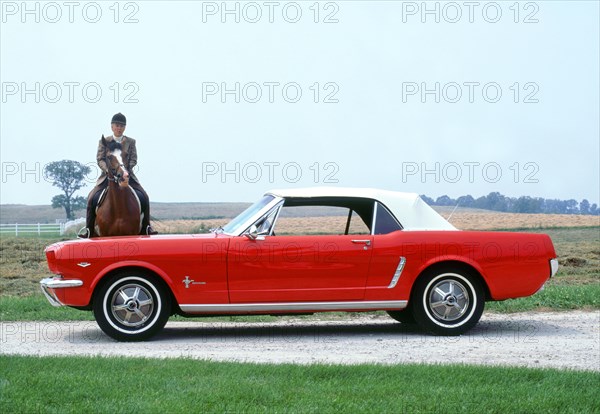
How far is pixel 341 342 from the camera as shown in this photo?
36.0 ft

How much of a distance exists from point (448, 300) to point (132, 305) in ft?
12.5

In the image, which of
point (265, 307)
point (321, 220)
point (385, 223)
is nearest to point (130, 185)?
point (321, 220)

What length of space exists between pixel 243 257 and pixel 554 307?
5940 mm

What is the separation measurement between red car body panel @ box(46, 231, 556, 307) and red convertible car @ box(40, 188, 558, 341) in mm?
12

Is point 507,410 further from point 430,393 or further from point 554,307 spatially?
point 554,307

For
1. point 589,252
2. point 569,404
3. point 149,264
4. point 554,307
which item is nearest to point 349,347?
point 149,264

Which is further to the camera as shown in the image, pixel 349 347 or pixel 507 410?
pixel 349 347

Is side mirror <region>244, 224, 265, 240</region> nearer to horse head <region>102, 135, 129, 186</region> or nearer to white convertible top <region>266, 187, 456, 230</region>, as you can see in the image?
white convertible top <region>266, 187, 456, 230</region>

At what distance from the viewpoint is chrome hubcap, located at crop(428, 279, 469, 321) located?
1141 cm

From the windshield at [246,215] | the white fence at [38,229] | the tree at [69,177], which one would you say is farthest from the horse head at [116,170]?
the tree at [69,177]

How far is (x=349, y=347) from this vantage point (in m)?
10.5

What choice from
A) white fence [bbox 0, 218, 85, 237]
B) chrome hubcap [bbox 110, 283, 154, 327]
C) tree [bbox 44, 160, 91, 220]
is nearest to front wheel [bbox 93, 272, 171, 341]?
chrome hubcap [bbox 110, 283, 154, 327]

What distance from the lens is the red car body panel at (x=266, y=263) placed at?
11.0 m

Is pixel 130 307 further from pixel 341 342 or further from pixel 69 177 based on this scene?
pixel 69 177
